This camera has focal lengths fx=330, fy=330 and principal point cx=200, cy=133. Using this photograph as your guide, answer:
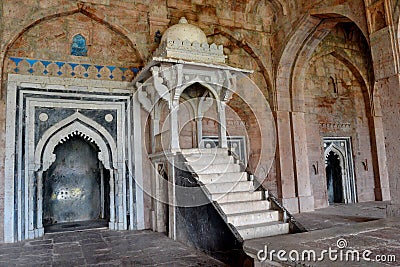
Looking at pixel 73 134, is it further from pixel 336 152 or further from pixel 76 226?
pixel 336 152

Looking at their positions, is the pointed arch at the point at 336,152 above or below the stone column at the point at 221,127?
below

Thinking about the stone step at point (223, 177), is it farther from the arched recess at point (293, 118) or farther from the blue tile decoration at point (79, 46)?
the blue tile decoration at point (79, 46)

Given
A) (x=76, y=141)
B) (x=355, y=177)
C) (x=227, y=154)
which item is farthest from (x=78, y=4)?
(x=355, y=177)

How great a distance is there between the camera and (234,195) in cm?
525

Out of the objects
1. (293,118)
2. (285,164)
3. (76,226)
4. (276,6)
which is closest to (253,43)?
(276,6)

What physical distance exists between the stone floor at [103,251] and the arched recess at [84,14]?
285 cm

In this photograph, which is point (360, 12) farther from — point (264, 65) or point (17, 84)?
point (17, 84)

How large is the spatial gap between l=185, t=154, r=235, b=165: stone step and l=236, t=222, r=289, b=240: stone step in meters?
1.50

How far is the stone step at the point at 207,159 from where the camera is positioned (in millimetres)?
5777

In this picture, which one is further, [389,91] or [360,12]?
[360,12]

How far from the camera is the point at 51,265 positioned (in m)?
4.33

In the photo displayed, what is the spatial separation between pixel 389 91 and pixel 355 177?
540 cm

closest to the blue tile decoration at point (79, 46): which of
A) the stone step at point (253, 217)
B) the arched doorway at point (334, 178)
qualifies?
the stone step at point (253, 217)

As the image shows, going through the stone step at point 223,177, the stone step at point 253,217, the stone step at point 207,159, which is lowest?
the stone step at point 253,217
